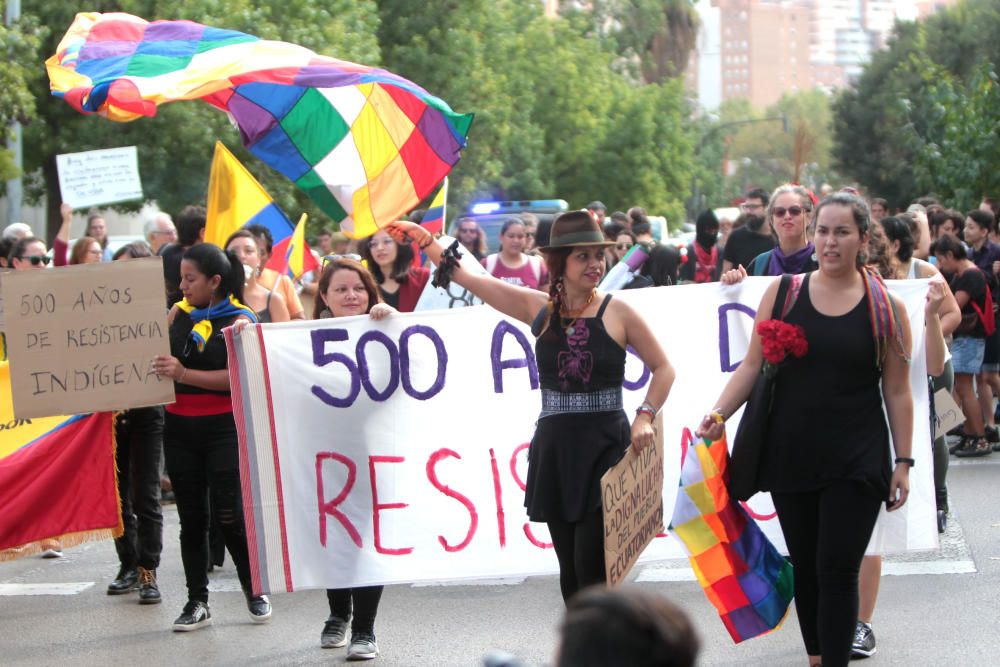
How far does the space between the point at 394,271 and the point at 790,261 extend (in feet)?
8.62

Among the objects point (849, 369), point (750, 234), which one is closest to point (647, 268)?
point (750, 234)

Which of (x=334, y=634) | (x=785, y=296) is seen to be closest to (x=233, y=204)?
(x=334, y=634)

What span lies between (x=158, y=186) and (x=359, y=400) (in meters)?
15.0

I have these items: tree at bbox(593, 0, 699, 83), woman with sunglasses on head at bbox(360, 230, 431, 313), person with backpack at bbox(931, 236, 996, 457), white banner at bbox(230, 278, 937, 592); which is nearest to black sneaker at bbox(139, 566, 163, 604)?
white banner at bbox(230, 278, 937, 592)

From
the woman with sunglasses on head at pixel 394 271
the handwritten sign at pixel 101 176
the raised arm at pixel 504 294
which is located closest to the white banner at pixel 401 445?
the raised arm at pixel 504 294

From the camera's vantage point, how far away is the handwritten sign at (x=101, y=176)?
1359 centimetres

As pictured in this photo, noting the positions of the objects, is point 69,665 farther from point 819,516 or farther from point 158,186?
point 158,186

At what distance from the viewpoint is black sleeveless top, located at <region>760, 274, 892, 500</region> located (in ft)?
16.0

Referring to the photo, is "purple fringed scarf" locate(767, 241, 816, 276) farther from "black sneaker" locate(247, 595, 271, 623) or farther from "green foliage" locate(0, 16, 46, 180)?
"green foliage" locate(0, 16, 46, 180)

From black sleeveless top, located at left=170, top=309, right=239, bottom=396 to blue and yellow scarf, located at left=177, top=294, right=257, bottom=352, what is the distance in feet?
0.05

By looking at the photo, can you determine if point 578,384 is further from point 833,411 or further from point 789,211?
point 789,211

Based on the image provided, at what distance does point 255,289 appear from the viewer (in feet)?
26.8

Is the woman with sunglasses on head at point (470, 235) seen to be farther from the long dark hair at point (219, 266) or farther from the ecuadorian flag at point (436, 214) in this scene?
the long dark hair at point (219, 266)

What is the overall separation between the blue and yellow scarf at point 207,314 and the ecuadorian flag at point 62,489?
95cm
